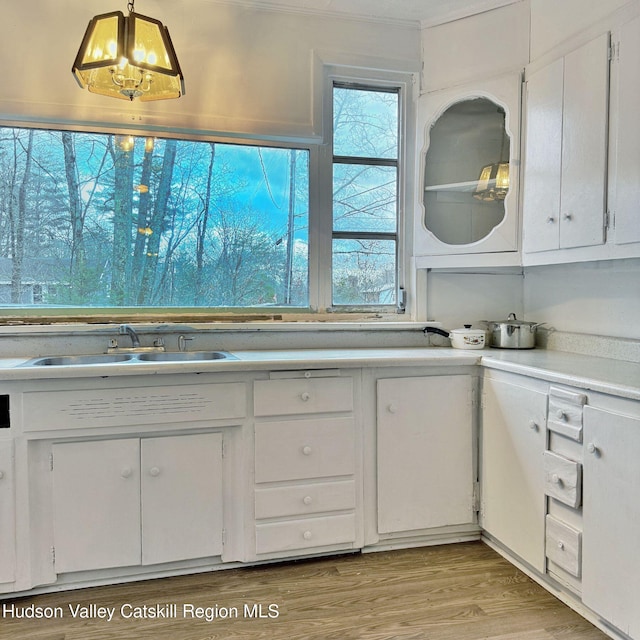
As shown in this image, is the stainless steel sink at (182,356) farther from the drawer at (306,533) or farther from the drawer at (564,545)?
the drawer at (564,545)

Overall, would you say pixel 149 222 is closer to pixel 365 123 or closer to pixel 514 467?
pixel 365 123

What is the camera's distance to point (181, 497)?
84.4 inches

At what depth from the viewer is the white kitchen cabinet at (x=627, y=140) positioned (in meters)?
1.93

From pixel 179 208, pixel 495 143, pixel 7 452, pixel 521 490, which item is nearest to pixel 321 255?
pixel 179 208

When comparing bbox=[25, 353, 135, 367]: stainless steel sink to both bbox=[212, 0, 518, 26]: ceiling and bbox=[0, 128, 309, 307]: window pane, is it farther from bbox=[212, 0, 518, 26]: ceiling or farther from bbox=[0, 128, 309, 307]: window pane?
bbox=[212, 0, 518, 26]: ceiling

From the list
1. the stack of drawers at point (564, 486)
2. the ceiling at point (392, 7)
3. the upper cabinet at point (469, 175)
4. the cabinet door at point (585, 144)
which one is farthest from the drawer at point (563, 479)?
the ceiling at point (392, 7)

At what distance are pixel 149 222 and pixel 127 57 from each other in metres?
0.97

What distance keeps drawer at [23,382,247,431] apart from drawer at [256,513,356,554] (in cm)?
50

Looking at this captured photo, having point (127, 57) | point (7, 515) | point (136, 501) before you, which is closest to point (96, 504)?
point (136, 501)

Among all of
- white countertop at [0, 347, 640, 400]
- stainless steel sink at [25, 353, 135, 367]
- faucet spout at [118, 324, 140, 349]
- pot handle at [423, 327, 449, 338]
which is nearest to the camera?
white countertop at [0, 347, 640, 400]

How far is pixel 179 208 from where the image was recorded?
2.69 m

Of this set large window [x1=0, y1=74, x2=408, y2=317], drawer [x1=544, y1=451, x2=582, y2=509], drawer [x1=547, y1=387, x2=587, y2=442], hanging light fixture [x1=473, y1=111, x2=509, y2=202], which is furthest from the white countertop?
hanging light fixture [x1=473, y1=111, x2=509, y2=202]

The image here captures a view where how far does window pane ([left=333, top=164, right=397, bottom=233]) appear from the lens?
2875 millimetres

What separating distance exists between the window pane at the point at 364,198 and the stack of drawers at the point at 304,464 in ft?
3.15
